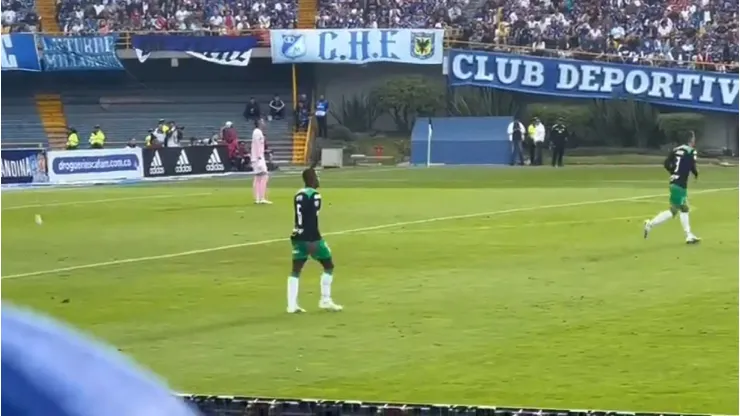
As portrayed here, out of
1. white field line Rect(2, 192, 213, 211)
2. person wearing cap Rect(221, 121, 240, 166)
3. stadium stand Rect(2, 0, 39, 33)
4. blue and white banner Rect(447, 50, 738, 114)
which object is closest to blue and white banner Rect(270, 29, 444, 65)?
blue and white banner Rect(447, 50, 738, 114)

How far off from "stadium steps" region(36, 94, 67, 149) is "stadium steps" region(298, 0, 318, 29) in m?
9.34

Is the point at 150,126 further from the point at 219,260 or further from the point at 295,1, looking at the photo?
the point at 219,260

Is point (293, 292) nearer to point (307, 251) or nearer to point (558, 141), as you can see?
point (307, 251)

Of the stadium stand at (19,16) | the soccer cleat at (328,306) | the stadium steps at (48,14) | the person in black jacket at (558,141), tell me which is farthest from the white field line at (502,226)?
the stadium steps at (48,14)

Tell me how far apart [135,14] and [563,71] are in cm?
1637

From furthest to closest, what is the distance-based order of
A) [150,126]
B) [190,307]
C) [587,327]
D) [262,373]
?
[150,126] → [190,307] → [587,327] → [262,373]

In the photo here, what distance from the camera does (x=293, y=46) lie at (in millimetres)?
51844

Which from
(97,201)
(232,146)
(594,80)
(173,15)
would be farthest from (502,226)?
(173,15)

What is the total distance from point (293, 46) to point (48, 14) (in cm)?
1036

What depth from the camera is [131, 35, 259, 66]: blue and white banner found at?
173 ft

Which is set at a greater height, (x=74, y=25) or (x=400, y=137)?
(x=74, y=25)

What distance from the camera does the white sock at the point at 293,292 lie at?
51.1 feet

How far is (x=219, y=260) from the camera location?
21.2m

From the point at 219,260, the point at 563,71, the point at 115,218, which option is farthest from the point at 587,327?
the point at 563,71
